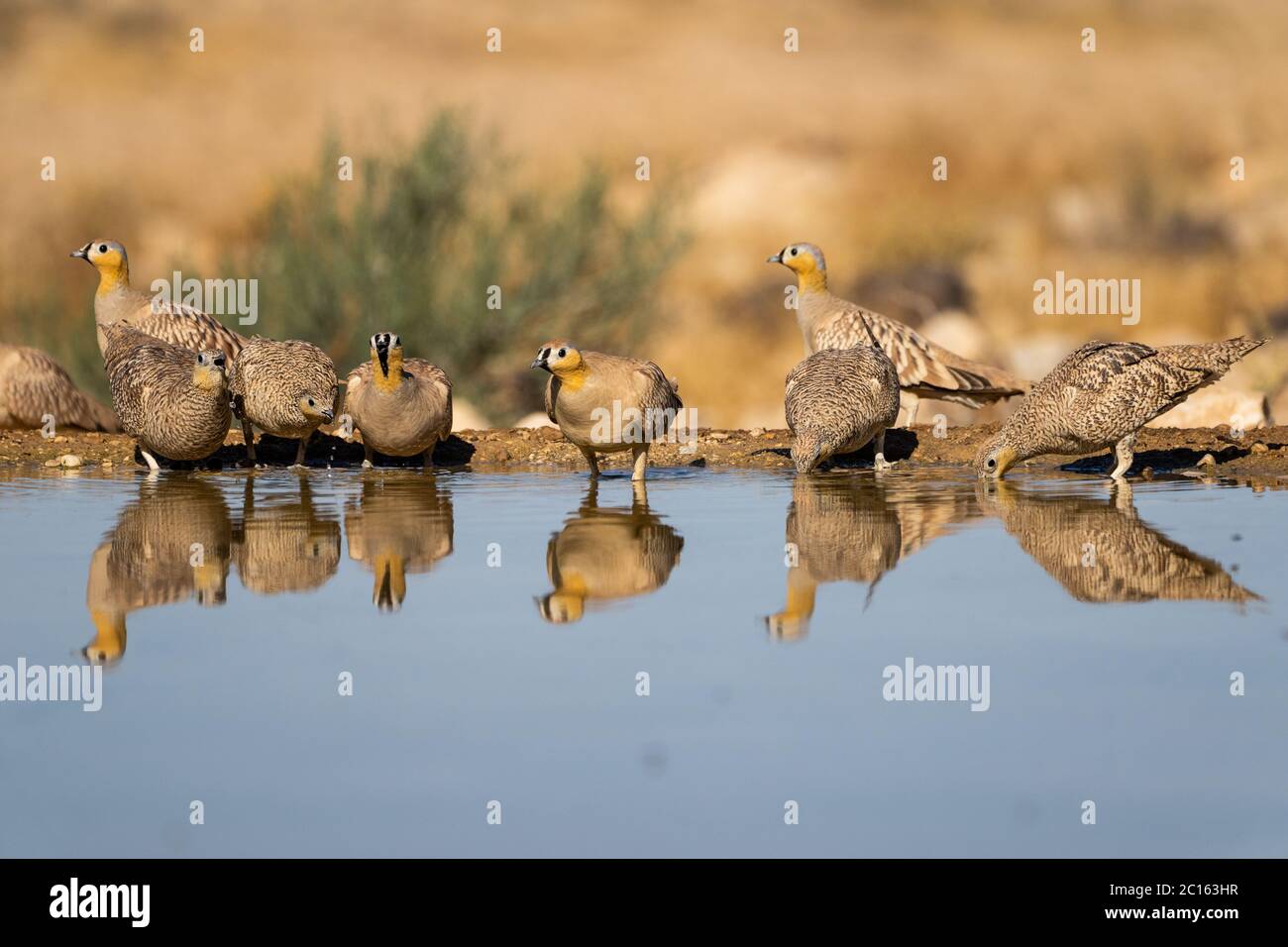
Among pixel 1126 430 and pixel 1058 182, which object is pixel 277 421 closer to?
pixel 1126 430

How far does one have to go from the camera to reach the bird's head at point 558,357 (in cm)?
1181

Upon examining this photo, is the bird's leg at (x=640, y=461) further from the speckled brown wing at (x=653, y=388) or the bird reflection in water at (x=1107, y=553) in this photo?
the bird reflection in water at (x=1107, y=553)

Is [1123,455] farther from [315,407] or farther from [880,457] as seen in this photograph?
[315,407]

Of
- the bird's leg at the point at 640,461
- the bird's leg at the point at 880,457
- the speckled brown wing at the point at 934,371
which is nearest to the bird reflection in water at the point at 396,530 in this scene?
the bird's leg at the point at 640,461

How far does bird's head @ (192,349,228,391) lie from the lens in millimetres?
12727

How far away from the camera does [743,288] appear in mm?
32812

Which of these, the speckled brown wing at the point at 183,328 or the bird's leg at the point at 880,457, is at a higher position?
the speckled brown wing at the point at 183,328

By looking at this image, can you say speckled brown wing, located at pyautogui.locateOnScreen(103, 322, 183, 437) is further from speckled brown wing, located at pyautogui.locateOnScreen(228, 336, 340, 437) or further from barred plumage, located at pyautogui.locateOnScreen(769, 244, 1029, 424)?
barred plumage, located at pyautogui.locateOnScreen(769, 244, 1029, 424)

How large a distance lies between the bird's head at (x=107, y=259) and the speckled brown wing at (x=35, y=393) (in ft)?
2.90

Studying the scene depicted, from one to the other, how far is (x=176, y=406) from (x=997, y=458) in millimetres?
5508

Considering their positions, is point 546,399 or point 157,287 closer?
point 546,399

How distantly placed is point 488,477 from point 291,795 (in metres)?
7.61

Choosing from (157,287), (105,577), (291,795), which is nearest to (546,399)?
(105,577)

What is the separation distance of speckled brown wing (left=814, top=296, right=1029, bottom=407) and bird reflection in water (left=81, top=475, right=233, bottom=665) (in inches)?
226
